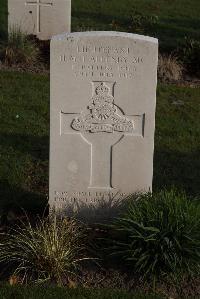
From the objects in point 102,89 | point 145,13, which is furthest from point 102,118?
point 145,13

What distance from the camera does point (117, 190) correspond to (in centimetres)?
630

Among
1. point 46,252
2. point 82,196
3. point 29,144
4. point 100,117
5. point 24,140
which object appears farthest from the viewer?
point 24,140

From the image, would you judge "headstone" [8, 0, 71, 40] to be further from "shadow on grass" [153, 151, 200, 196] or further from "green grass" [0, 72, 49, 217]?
"shadow on grass" [153, 151, 200, 196]

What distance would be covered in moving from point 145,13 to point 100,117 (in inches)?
382

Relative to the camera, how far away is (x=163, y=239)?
5.46m

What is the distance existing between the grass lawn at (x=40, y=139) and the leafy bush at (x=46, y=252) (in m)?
0.85

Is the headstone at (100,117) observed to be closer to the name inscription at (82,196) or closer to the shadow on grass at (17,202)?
the name inscription at (82,196)

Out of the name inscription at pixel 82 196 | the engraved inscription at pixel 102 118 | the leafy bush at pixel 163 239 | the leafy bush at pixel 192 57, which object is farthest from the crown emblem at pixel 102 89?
the leafy bush at pixel 192 57

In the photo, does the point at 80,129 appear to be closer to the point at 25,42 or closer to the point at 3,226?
the point at 3,226

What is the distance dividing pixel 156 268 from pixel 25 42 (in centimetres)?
698

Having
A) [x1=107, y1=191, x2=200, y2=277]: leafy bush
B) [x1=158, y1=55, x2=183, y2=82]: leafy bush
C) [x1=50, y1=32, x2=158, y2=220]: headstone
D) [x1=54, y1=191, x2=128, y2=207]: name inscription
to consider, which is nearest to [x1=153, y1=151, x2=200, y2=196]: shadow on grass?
[x1=54, y1=191, x2=128, y2=207]: name inscription

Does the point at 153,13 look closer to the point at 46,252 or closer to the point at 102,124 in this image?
the point at 102,124

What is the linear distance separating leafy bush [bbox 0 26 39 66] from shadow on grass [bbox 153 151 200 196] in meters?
3.97

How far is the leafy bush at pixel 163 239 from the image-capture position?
17.8 ft
